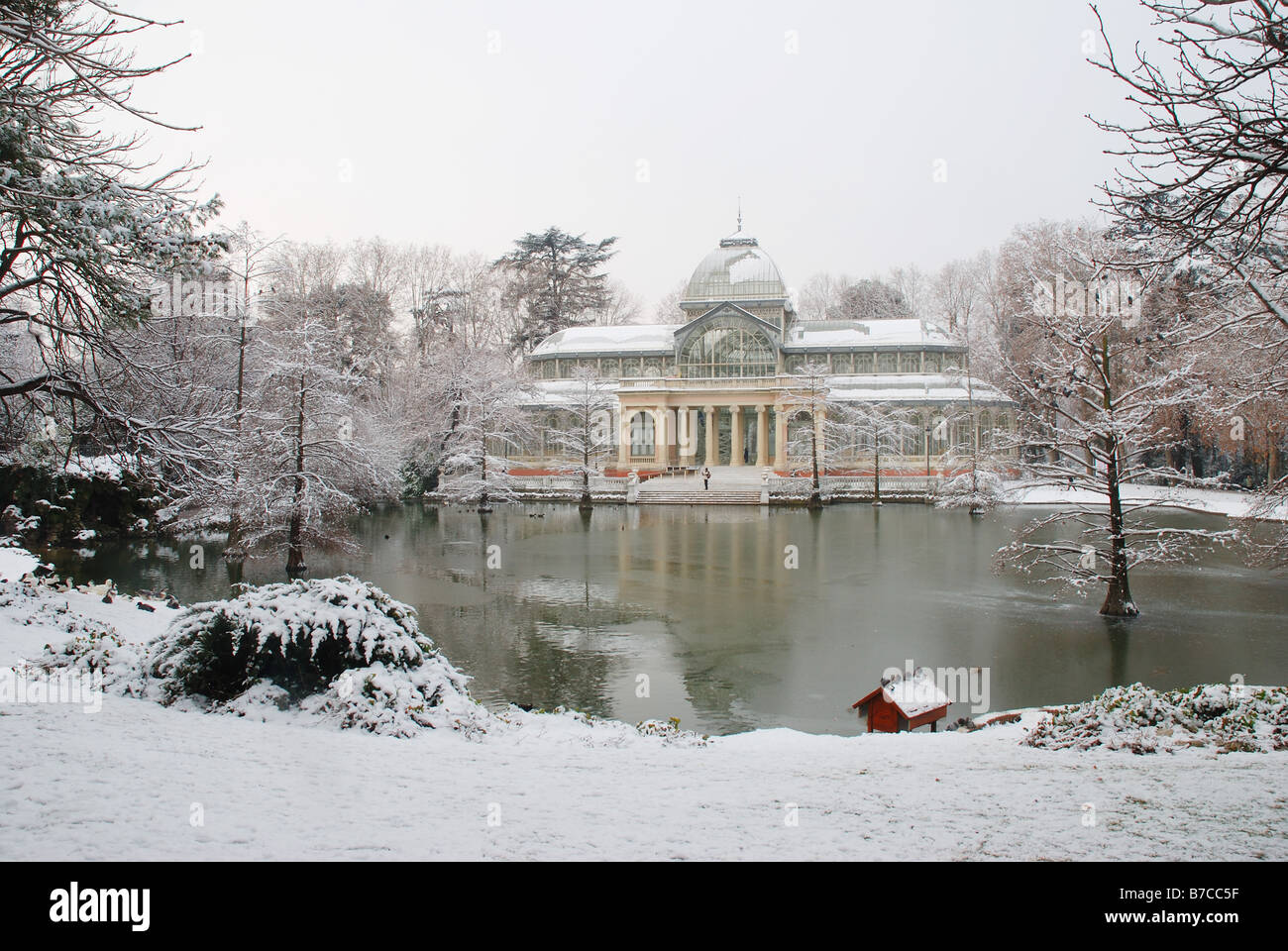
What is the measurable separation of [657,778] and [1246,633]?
1212cm

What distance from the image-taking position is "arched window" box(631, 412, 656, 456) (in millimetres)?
44469

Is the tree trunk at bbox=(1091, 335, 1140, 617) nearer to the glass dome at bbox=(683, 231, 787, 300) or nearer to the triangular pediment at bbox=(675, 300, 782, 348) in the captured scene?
the triangular pediment at bbox=(675, 300, 782, 348)

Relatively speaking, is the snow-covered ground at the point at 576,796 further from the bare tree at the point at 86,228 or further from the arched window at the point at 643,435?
the arched window at the point at 643,435

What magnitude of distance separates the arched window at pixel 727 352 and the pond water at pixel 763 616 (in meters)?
20.9

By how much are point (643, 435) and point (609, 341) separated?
768cm

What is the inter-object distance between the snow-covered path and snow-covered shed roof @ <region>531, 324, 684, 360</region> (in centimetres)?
4219

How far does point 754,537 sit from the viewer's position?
24.1m

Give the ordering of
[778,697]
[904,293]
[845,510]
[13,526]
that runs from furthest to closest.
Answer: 1. [904,293]
2. [845,510]
3. [13,526]
4. [778,697]

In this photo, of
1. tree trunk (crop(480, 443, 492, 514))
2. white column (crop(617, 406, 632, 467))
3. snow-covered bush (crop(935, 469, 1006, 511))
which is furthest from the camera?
white column (crop(617, 406, 632, 467))

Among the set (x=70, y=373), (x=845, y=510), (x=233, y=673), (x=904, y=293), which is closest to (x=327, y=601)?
(x=233, y=673)

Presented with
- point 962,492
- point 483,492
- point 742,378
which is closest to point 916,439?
point 742,378

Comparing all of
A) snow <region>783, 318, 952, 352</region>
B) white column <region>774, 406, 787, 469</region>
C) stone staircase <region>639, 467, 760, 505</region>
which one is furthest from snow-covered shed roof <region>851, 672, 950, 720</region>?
snow <region>783, 318, 952, 352</region>

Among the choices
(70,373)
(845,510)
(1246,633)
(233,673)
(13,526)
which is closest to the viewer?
(233,673)
